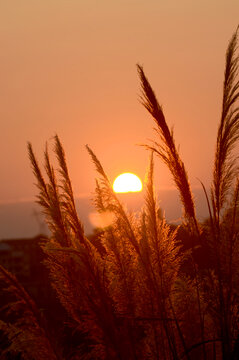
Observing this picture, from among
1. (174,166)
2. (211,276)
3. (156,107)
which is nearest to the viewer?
(156,107)

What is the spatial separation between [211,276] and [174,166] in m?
0.64

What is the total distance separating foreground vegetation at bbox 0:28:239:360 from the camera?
2270 millimetres

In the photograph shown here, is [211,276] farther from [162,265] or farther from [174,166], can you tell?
[174,166]

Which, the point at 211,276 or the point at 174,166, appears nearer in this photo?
the point at 174,166

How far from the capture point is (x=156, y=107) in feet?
6.94

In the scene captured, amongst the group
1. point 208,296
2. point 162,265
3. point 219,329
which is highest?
point 162,265

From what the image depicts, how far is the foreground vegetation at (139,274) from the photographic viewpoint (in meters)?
2.27

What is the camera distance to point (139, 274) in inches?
95.1

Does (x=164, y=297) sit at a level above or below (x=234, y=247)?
below

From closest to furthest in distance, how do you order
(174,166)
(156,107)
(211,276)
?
(156,107) < (174,166) < (211,276)

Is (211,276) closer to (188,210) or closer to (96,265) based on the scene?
(188,210)

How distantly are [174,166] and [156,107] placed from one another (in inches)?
12.7

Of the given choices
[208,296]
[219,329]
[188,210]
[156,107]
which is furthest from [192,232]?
[156,107]

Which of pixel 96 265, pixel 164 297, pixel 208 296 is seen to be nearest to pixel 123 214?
pixel 96 265
